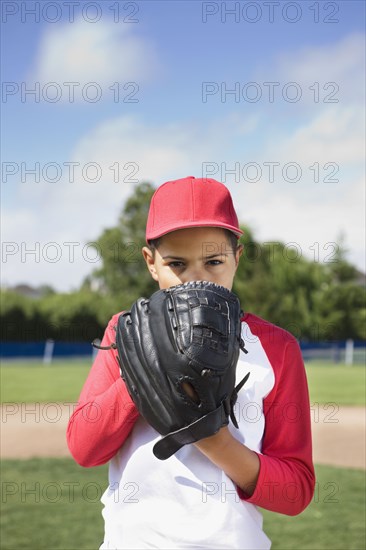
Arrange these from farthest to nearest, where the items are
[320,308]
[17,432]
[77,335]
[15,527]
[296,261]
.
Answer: [296,261]
[320,308]
[77,335]
[17,432]
[15,527]

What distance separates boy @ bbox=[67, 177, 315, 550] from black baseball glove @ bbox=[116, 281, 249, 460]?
0.07 m

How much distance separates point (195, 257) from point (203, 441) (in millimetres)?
426

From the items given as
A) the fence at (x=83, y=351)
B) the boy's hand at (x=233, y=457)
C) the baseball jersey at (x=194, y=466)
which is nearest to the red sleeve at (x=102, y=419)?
the baseball jersey at (x=194, y=466)

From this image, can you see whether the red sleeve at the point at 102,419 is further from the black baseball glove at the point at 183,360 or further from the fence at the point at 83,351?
the fence at the point at 83,351

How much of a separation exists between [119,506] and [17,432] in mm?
8333

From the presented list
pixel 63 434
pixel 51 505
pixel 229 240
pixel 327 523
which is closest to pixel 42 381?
pixel 63 434

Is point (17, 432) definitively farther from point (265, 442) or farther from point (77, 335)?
point (77, 335)

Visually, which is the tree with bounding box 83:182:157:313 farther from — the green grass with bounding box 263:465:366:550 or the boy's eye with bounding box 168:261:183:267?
the boy's eye with bounding box 168:261:183:267

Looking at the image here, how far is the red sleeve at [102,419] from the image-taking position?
1552 millimetres

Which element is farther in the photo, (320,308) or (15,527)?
(320,308)

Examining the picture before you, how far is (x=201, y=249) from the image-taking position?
1673mm

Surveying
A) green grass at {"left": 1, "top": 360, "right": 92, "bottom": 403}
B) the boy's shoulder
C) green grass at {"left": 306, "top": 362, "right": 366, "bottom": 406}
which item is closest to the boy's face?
the boy's shoulder

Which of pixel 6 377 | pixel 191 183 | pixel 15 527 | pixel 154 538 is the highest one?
pixel 191 183

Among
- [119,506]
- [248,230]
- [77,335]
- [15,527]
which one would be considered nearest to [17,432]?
[15,527]
